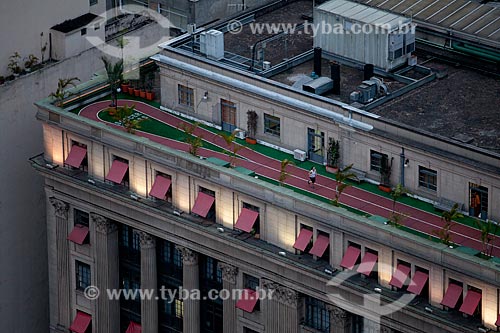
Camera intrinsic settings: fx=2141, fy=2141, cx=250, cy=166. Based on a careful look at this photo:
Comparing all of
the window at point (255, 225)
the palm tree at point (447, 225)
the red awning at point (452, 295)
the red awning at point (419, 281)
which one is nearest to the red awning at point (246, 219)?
the window at point (255, 225)

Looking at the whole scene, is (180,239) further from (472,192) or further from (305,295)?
(472,192)

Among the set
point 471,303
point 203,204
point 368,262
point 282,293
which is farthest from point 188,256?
point 471,303

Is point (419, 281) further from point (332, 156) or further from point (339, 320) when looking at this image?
point (332, 156)

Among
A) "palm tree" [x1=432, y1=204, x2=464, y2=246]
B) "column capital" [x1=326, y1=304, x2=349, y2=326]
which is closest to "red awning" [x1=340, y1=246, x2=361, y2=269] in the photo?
"column capital" [x1=326, y1=304, x2=349, y2=326]

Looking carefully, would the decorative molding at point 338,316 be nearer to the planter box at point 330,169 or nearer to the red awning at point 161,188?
the planter box at point 330,169

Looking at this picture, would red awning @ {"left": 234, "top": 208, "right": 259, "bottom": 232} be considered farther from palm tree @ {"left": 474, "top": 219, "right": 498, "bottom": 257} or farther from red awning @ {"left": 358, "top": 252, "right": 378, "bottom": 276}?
palm tree @ {"left": 474, "top": 219, "right": 498, "bottom": 257}

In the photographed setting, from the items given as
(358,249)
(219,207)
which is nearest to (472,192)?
(358,249)
